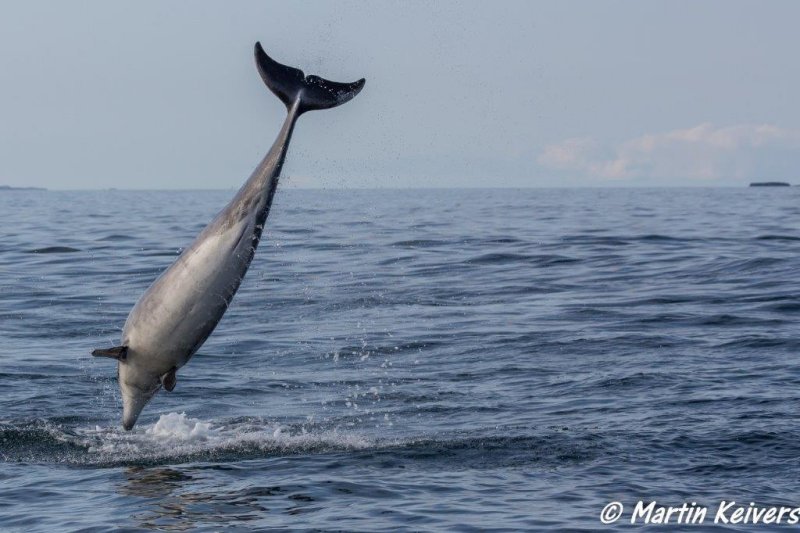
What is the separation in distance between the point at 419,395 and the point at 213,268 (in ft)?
21.6

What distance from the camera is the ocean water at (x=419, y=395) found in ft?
39.8

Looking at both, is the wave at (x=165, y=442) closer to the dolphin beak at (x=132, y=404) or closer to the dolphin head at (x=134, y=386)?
the dolphin beak at (x=132, y=404)

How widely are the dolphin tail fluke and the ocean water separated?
4.05 meters

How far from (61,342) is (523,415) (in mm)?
10538

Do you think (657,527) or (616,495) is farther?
(616,495)

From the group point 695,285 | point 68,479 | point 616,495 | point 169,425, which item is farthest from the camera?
point 695,285

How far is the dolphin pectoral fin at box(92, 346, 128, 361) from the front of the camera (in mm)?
12359

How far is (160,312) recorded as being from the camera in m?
12.4

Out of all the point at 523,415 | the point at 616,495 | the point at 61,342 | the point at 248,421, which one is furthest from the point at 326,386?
the point at 616,495

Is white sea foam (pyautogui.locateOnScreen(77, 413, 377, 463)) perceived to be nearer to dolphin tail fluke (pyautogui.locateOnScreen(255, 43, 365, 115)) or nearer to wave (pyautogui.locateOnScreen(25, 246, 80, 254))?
dolphin tail fluke (pyautogui.locateOnScreen(255, 43, 365, 115))

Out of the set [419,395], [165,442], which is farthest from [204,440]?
[419,395]

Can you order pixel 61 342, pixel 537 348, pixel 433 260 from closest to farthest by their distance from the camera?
pixel 537 348 → pixel 61 342 → pixel 433 260

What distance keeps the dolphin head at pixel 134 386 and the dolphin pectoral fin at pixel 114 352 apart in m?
0.15

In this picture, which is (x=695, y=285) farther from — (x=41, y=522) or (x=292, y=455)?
(x=41, y=522)
